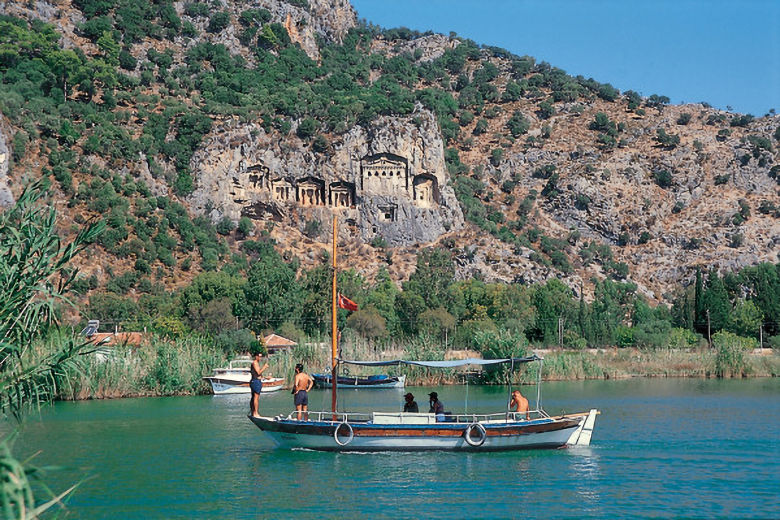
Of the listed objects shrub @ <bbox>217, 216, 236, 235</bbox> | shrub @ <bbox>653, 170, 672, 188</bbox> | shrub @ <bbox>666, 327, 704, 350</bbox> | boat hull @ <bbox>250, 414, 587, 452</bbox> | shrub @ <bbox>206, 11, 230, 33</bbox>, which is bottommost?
boat hull @ <bbox>250, 414, 587, 452</bbox>

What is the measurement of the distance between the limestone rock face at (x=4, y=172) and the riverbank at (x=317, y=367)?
33.9 meters

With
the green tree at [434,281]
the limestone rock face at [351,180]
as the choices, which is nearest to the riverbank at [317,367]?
the green tree at [434,281]

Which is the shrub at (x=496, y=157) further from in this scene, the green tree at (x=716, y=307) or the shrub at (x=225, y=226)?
the green tree at (x=716, y=307)

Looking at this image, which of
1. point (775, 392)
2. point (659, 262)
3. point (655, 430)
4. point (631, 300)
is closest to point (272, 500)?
point (655, 430)

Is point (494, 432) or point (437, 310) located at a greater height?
point (437, 310)

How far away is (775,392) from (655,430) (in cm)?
1572

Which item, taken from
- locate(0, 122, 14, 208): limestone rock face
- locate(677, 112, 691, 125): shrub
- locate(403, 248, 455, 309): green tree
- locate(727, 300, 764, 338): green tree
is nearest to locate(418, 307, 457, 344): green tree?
locate(403, 248, 455, 309): green tree

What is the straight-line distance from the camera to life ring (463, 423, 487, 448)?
84.1 ft

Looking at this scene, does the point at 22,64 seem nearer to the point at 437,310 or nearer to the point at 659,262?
the point at 437,310

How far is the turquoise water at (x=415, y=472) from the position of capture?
19203 mm

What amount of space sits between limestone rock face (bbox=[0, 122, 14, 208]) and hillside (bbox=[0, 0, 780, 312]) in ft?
0.62

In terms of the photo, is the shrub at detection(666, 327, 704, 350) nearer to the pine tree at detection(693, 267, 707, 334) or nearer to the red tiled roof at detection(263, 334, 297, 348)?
the pine tree at detection(693, 267, 707, 334)

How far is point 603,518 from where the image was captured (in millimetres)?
18281

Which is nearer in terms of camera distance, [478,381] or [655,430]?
[655,430]
